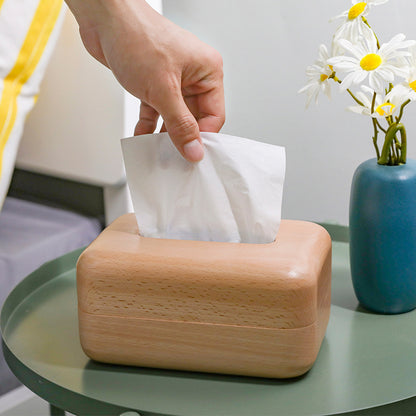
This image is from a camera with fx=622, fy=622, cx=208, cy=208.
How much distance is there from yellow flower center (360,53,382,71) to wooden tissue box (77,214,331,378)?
0.19 meters

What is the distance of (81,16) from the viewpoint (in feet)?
2.34

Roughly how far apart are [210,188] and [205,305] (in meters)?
0.12

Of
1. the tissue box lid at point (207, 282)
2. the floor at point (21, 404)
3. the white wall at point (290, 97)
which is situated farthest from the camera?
the white wall at point (290, 97)

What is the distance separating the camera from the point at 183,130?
620mm

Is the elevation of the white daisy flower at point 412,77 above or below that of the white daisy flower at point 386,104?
above

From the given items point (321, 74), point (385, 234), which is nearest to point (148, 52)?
point (321, 74)

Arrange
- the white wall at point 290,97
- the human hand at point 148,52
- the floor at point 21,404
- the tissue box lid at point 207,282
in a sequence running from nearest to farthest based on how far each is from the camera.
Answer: the tissue box lid at point 207,282 < the human hand at point 148,52 < the floor at point 21,404 < the white wall at point 290,97

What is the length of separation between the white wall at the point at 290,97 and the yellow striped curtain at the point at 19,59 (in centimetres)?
35

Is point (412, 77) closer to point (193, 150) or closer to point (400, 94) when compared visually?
point (400, 94)

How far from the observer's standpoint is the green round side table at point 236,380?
0.56 m

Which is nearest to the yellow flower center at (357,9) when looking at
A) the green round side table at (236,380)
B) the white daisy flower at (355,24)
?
the white daisy flower at (355,24)

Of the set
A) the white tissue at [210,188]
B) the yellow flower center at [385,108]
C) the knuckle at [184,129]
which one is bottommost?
the white tissue at [210,188]

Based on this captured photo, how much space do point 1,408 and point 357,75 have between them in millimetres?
715

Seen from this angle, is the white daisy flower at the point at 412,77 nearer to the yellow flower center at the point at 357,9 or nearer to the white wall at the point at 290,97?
the yellow flower center at the point at 357,9
